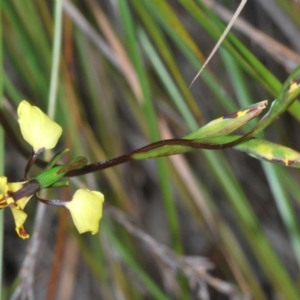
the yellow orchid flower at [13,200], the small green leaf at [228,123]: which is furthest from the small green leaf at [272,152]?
the yellow orchid flower at [13,200]

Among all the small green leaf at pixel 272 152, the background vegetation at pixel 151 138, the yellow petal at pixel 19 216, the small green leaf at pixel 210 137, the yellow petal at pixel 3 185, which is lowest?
the small green leaf at pixel 272 152

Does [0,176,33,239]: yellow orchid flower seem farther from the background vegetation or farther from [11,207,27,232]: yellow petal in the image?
the background vegetation

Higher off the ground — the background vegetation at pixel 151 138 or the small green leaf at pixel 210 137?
the background vegetation at pixel 151 138

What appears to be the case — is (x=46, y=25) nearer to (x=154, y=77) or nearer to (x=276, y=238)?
(x=154, y=77)

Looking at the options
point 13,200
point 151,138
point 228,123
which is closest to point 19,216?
point 13,200

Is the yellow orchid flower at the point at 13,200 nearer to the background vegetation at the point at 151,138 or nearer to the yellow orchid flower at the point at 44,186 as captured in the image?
the yellow orchid flower at the point at 44,186

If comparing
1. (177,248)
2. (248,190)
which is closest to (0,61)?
(177,248)

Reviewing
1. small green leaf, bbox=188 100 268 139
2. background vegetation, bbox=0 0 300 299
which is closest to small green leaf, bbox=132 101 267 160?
small green leaf, bbox=188 100 268 139
